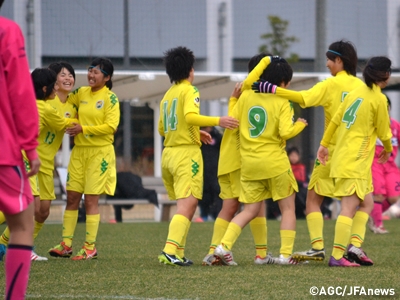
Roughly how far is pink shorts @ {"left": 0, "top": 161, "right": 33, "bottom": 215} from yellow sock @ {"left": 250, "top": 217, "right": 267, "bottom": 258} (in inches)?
120

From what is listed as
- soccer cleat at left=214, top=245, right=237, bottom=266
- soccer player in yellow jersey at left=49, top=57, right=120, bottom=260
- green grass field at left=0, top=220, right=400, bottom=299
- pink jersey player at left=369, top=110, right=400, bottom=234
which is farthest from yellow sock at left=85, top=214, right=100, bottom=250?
pink jersey player at left=369, top=110, right=400, bottom=234

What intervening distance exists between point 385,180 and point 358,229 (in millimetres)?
4628

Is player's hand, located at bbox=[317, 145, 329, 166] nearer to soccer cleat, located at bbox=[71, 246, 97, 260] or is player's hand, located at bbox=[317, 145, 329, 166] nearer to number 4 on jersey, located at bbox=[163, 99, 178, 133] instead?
number 4 on jersey, located at bbox=[163, 99, 178, 133]

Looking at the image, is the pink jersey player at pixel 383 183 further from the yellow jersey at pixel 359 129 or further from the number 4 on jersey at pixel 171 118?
the number 4 on jersey at pixel 171 118

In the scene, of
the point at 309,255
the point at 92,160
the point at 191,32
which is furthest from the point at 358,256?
the point at 191,32

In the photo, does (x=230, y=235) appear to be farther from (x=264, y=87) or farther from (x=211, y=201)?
(x=211, y=201)

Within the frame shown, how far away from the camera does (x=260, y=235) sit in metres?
6.73

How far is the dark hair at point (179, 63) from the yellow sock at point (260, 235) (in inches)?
52.1

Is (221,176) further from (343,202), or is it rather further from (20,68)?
(20,68)

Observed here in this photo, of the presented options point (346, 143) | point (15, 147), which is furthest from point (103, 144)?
point (15, 147)

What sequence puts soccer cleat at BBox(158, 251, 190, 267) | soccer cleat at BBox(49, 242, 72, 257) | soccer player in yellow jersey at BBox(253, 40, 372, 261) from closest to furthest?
soccer cleat at BBox(158, 251, 190, 267) → soccer player in yellow jersey at BBox(253, 40, 372, 261) → soccer cleat at BBox(49, 242, 72, 257)

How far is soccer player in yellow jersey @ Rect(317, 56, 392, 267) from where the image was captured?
6.28 m

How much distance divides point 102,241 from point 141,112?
331 inches

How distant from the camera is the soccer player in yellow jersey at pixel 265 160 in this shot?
21.0ft
